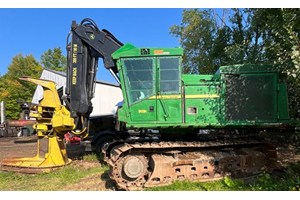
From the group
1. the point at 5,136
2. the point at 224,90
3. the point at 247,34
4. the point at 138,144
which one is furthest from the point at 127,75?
the point at 5,136

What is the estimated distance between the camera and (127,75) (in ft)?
24.3

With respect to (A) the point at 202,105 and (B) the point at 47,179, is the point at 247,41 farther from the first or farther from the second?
(B) the point at 47,179

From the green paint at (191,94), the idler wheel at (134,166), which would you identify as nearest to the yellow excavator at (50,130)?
the green paint at (191,94)

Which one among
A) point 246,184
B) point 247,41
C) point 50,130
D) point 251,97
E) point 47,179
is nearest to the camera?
point 246,184

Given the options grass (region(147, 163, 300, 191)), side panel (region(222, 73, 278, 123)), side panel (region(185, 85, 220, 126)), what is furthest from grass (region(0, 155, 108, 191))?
side panel (region(222, 73, 278, 123))

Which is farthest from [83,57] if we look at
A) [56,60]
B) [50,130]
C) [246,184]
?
[56,60]

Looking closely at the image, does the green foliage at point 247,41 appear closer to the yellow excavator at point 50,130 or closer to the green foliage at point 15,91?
the yellow excavator at point 50,130

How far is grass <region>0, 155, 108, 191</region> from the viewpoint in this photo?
713 centimetres

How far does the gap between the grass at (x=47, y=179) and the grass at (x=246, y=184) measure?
240cm

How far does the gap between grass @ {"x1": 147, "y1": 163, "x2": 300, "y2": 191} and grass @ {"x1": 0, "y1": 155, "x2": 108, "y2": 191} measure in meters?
2.40

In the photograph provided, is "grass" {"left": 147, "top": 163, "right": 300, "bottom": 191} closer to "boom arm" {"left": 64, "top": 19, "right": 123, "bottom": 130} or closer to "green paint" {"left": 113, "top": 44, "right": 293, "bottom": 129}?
"green paint" {"left": 113, "top": 44, "right": 293, "bottom": 129}

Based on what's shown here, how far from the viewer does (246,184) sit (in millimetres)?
6625

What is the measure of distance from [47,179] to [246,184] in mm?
5043

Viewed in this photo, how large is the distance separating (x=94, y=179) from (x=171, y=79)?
3.27 metres
